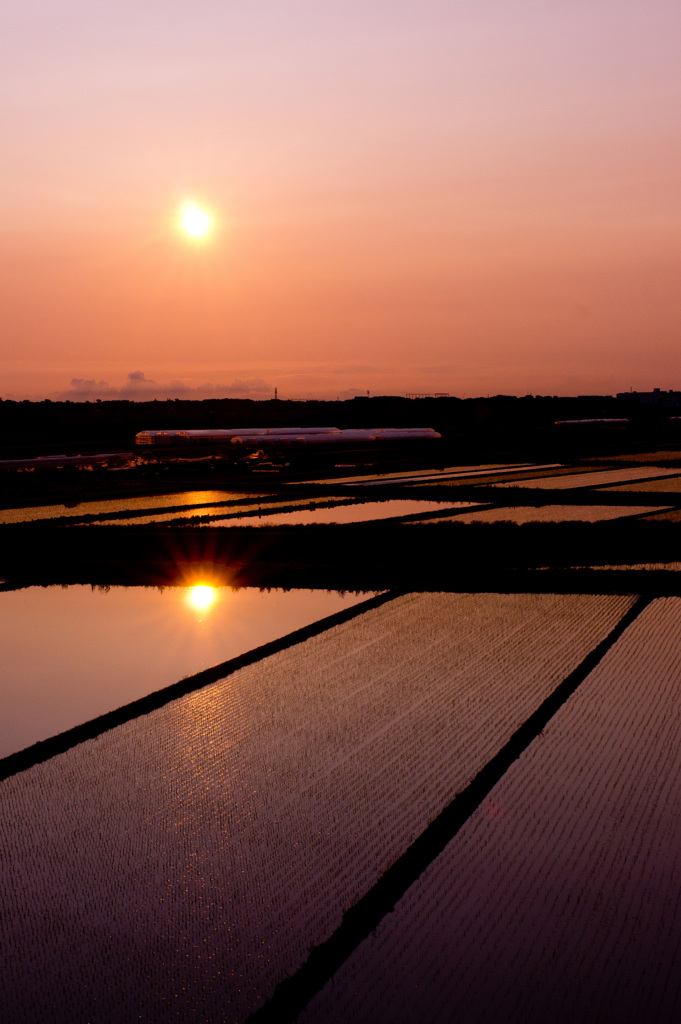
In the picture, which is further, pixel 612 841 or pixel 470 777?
pixel 470 777

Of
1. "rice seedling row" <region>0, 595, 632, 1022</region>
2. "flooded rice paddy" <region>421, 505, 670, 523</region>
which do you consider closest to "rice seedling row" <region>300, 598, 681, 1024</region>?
"rice seedling row" <region>0, 595, 632, 1022</region>

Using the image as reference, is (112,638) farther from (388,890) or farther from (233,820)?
(388,890)

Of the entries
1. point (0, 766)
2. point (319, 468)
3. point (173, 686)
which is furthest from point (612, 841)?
point (319, 468)

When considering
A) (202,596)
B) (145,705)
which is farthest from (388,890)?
(202,596)

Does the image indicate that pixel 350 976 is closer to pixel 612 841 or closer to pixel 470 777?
pixel 612 841

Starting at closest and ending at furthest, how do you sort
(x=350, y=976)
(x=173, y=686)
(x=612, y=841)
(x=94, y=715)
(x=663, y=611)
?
(x=350, y=976) → (x=612, y=841) → (x=94, y=715) → (x=173, y=686) → (x=663, y=611)

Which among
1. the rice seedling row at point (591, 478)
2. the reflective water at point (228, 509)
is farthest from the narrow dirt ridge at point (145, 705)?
the rice seedling row at point (591, 478)

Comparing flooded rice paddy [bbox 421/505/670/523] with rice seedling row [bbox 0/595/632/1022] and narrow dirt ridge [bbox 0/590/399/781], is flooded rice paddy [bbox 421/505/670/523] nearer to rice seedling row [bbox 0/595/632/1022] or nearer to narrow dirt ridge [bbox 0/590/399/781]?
narrow dirt ridge [bbox 0/590/399/781]
